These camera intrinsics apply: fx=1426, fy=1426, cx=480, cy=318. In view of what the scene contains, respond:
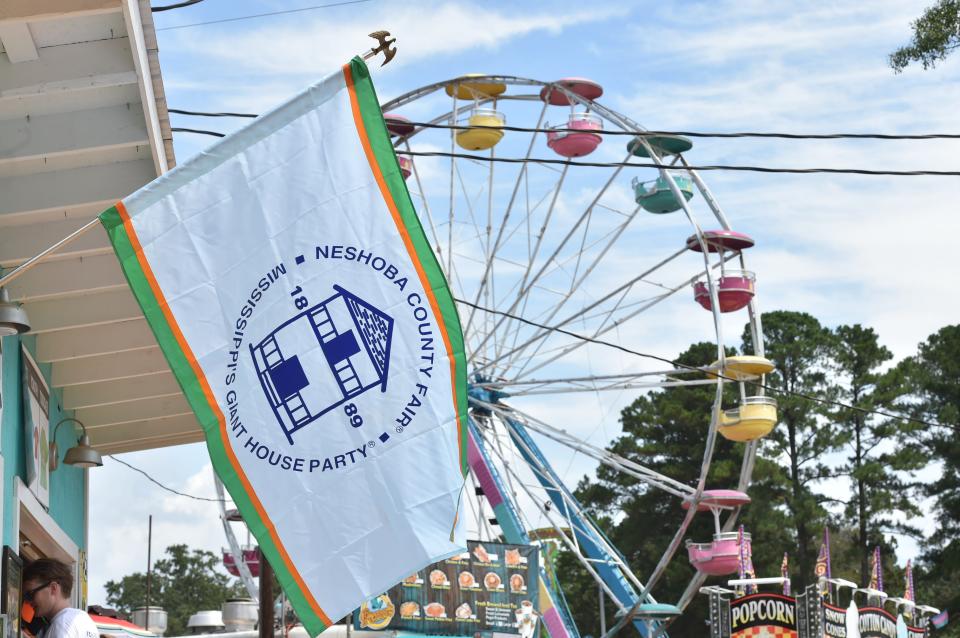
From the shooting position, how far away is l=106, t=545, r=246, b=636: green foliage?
249 feet

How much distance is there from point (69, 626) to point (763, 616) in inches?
597

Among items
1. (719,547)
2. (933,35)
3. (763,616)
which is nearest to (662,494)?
(719,547)

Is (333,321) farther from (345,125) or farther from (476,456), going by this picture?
(476,456)

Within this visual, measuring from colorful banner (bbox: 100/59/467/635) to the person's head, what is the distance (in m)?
0.73

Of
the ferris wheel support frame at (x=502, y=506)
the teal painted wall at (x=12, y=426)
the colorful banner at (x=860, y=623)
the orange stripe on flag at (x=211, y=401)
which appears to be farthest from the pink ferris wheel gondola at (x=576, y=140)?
the orange stripe on flag at (x=211, y=401)

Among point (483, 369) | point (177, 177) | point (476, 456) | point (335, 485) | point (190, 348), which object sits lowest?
point (335, 485)

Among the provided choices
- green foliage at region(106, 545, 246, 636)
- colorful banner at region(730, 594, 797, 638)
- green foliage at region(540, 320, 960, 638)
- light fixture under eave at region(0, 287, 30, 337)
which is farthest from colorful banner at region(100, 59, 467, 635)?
green foliage at region(106, 545, 246, 636)

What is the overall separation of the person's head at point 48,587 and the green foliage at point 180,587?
234 ft

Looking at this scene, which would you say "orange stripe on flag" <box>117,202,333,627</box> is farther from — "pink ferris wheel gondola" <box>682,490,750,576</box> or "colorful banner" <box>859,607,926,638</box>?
"pink ferris wheel gondola" <box>682,490,750,576</box>

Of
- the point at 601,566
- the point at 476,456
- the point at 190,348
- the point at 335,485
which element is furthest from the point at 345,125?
the point at 601,566

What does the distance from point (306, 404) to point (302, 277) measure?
1.58ft

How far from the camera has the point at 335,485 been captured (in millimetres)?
4965

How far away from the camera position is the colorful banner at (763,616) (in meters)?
18.8

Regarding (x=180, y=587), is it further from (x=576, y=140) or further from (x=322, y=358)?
(x=322, y=358)
